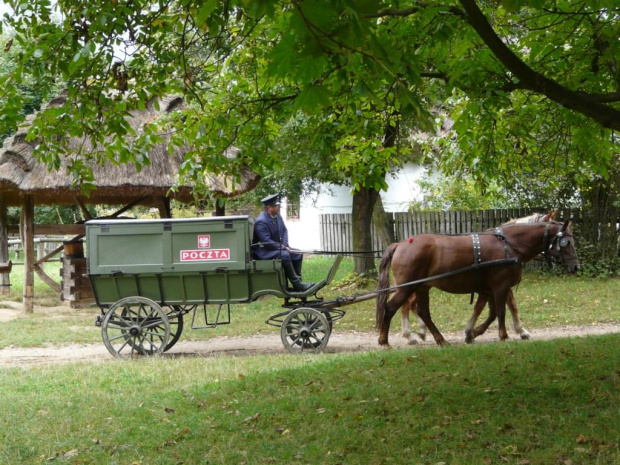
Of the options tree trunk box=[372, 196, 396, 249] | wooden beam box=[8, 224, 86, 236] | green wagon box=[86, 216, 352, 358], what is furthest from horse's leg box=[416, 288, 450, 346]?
wooden beam box=[8, 224, 86, 236]

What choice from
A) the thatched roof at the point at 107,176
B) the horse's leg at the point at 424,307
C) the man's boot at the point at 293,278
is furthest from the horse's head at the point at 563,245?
the thatched roof at the point at 107,176

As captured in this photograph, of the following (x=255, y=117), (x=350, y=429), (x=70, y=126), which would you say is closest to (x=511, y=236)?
(x=255, y=117)

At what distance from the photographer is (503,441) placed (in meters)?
5.81

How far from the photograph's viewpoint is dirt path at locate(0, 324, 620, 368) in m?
11.8

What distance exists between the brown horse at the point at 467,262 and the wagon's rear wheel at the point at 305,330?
83 centimetres

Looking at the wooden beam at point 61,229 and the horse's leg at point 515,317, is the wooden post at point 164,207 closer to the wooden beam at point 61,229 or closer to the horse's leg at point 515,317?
the wooden beam at point 61,229

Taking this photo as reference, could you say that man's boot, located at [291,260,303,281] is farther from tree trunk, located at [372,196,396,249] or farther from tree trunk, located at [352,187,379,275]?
tree trunk, located at [372,196,396,249]

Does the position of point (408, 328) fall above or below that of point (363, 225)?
below

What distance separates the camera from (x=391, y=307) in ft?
36.9

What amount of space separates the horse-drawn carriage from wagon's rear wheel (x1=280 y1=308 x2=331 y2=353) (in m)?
0.02

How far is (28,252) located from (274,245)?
8.49m

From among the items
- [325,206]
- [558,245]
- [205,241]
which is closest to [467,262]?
[558,245]

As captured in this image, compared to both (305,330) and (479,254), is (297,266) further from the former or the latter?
(479,254)

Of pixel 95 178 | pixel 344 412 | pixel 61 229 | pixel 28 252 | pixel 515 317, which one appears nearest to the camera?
pixel 344 412
